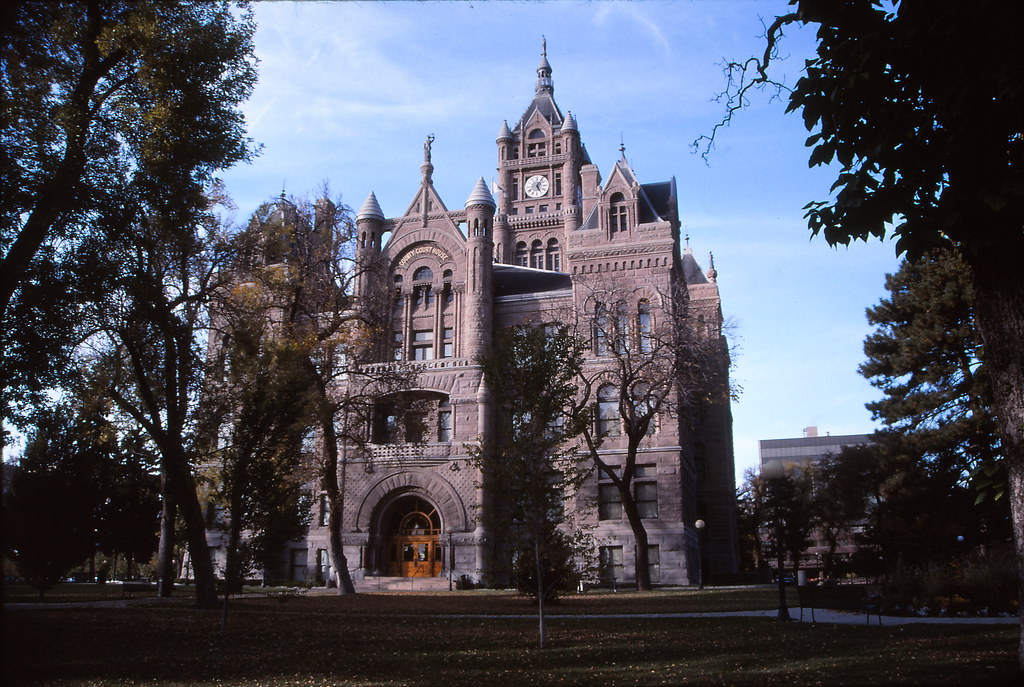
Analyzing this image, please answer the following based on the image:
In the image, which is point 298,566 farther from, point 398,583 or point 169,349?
point 169,349

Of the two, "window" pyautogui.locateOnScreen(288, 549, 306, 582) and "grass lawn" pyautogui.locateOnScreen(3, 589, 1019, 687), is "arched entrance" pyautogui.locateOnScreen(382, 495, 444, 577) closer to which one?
"window" pyautogui.locateOnScreen(288, 549, 306, 582)

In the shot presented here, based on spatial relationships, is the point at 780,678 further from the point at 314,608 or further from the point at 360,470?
the point at 360,470

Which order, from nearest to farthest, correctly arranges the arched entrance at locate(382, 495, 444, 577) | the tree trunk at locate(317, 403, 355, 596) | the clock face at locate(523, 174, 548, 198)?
the tree trunk at locate(317, 403, 355, 596)
the arched entrance at locate(382, 495, 444, 577)
the clock face at locate(523, 174, 548, 198)

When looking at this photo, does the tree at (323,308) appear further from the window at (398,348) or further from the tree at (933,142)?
the tree at (933,142)

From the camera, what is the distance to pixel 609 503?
1601 inches

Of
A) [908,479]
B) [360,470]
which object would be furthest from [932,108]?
[360,470]

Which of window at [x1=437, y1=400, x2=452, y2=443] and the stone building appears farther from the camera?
window at [x1=437, y1=400, x2=452, y2=443]

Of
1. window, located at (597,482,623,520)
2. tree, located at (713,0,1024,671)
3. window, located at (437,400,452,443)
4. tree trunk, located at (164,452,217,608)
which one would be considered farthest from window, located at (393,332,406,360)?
tree, located at (713,0,1024,671)

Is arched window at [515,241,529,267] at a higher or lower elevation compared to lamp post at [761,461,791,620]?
higher

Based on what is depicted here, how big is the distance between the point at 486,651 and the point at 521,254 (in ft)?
166

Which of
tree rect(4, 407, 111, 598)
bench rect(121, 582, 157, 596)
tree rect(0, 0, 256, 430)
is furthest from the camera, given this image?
bench rect(121, 582, 157, 596)

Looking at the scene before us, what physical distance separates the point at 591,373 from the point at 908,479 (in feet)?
53.0

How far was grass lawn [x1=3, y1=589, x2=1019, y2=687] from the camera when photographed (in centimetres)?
998

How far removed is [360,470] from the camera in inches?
1686
